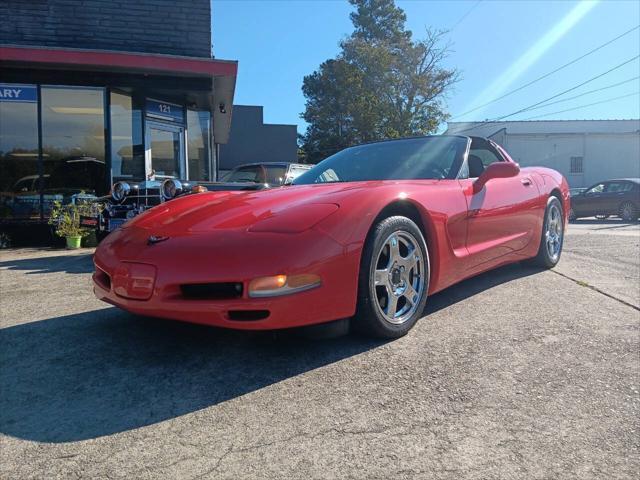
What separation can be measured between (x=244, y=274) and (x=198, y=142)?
982 cm

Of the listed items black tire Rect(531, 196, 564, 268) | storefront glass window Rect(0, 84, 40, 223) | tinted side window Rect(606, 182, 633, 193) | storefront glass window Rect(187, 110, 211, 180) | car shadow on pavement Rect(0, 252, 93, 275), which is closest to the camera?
black tire Rect(531, 196, 564, 268)

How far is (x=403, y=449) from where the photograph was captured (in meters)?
1.70

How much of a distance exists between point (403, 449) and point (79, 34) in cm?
948

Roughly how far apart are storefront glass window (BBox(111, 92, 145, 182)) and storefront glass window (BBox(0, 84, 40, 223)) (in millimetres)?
1346

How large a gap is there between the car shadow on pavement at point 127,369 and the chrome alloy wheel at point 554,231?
2.80 metres

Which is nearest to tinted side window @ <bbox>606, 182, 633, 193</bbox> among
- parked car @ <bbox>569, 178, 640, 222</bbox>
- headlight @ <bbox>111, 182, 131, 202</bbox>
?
parked car @ <bbox>569, 178, 640, 222</bbox>

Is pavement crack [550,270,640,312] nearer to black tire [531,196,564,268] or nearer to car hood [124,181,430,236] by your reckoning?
black tire [531,196,564,268]

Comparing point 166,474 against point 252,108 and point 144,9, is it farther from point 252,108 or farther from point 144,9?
point 252,108

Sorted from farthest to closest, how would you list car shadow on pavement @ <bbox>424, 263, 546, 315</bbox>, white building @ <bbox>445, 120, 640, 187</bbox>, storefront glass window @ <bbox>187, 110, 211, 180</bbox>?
white building @ <bbox>445, 120, 640, 187</bbox> < storefront glass window @ <bbox>187, 110, 211, 180</bbox> < car shadow on pavement @ <bbox>424, 263, 546, 315</bbox>

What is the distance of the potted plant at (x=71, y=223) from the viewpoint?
7113mm

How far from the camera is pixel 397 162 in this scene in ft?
12.2

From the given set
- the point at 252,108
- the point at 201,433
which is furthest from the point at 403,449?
the point at 252,108

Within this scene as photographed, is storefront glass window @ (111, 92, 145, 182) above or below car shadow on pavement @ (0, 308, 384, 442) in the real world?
above

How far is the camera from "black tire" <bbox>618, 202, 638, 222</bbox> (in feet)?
52.4
